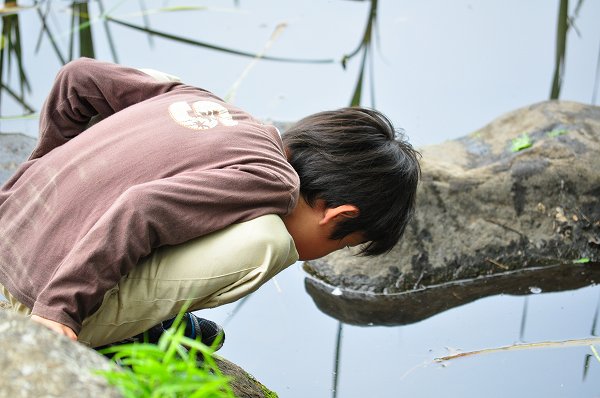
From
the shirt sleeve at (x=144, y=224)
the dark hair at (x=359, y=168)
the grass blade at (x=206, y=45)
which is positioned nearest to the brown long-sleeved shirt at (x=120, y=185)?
the shirt sleeve at (x=144, y=224)

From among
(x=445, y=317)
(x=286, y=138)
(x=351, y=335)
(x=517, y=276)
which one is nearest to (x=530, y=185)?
(x=517, y=276)

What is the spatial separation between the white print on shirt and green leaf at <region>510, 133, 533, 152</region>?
1563mm

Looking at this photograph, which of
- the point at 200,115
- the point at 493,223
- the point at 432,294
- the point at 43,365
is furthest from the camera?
the point at 493,223

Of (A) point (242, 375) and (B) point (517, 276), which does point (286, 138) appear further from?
(B) point (517, 276)

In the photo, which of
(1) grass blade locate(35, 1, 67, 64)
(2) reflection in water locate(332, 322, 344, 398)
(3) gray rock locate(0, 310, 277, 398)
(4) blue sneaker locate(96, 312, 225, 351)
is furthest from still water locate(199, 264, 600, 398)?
(1) grass blade locate(35, 1, 67, 64)

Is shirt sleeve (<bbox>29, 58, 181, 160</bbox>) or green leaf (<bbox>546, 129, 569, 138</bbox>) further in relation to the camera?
→ green leaf (<bbox>546, 129, 569, 138</bbox>)

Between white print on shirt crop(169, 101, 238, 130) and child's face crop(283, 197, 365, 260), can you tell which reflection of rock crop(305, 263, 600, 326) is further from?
white print on shirt crop(169, 101, 238, 130)

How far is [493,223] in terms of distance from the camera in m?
3.14

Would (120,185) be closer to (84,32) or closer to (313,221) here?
(313,221)

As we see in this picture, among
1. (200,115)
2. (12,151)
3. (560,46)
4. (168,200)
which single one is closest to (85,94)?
(200,115)

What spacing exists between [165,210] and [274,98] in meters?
2.40

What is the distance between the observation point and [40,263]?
6.33 ft

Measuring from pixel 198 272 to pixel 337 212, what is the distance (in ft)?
1.26

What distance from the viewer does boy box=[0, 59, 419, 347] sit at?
177 cm
